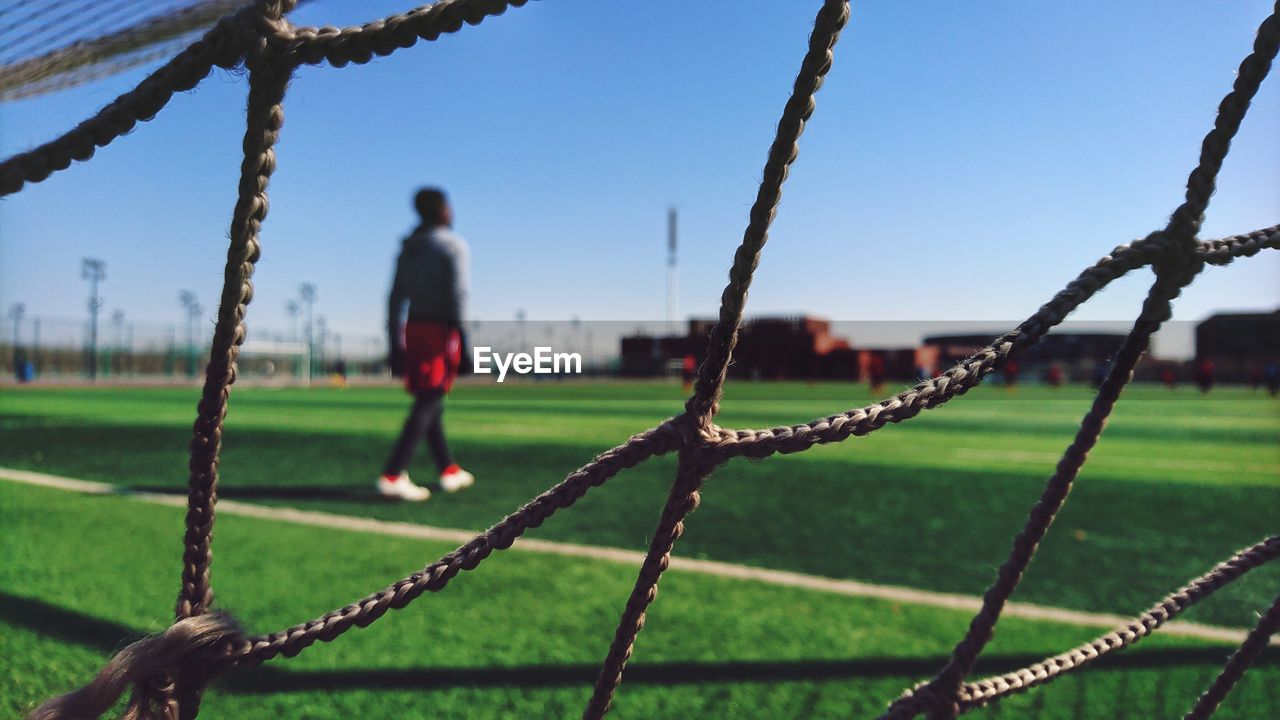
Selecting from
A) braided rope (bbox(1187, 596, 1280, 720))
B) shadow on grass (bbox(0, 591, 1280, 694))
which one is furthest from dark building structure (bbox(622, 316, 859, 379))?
braided rope (bbox(1187, 596, 1280, 720))

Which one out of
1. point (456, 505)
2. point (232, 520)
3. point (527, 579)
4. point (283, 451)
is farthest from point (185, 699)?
point (283, 451)

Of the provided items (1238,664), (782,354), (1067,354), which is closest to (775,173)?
(1238,664)

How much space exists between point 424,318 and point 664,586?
7.02 feet

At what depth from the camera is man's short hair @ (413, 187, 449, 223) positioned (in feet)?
12.8

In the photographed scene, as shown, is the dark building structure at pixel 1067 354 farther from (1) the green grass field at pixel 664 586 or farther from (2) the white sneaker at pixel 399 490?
(2) the white sneaker at pixel 399 490

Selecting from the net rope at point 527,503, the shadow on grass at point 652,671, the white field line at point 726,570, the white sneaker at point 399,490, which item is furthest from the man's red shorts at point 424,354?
the net rope at point 527,503

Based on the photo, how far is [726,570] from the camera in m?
2.47

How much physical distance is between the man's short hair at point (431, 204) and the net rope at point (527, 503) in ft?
10.1

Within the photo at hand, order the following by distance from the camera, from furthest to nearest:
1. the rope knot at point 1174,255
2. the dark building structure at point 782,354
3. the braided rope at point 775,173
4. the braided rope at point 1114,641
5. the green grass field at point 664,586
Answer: the dark building structure at point 782,354, the green grass field at point 664,586, the braided rope at point 1114,641, the rope knot at point 1174,255, the braided rope at point 775,173

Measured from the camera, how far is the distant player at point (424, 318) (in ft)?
12.5

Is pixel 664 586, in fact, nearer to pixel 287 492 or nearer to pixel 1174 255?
pixel 1174 255

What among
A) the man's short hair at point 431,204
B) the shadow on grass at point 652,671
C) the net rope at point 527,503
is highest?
the man's short hair at point 431,204

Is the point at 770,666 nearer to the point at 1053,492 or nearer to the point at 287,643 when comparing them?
the point at 1053,492

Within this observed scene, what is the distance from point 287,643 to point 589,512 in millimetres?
2683
